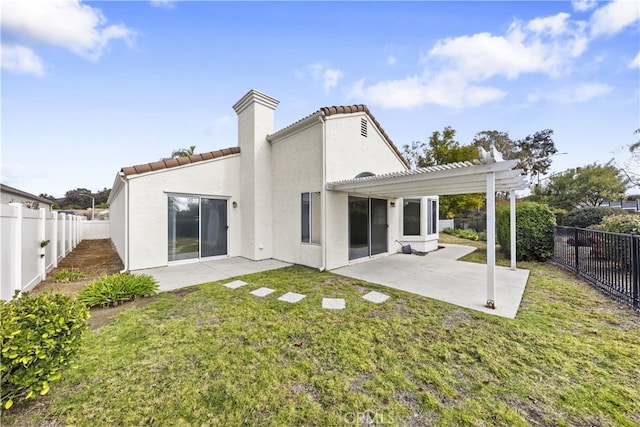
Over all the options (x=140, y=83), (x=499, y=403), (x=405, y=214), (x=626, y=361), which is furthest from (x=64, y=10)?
(x=405, y=214)

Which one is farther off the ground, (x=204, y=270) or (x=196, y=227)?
(x=196, y=227)

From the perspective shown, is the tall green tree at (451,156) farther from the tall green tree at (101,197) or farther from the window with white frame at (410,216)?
the tall green tree at (101,197)

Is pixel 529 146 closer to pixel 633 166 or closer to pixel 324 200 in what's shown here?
pixel 633 166

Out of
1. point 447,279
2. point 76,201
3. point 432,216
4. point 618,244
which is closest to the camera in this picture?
point 618,244

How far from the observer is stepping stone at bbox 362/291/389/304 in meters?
5.52

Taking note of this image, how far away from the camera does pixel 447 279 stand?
7.19 m

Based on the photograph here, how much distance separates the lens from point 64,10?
553cm

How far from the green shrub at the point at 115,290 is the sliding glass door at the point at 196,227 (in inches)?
136

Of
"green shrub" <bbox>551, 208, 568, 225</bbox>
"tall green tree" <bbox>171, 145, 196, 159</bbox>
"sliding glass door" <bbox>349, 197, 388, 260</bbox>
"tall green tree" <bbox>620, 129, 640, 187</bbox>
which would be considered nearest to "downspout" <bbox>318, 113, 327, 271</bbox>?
"sliding glass door" <bbox>349, 197, 388, 260</bbox>

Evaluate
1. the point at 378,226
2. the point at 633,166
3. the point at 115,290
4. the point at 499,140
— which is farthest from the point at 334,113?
the point at 499,140

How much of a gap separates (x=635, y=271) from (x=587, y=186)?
25.9m

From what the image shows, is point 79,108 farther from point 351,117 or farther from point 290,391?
point 290,391

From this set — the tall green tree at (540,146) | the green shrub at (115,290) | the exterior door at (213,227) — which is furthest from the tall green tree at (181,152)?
the tall green tree at (540,146)

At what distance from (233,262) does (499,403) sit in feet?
29.3
